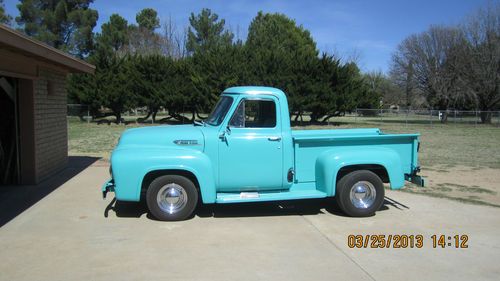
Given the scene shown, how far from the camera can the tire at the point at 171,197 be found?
6676mm

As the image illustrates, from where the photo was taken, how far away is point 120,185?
21.6 ft

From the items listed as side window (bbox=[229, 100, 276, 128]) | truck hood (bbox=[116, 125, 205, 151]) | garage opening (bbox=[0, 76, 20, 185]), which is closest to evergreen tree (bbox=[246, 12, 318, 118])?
garage opening (bbox=[0, 76, 20, 185])

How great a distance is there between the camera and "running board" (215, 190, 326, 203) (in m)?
6.79

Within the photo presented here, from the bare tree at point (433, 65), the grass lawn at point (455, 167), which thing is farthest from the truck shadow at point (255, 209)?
the bare tree at point (433, 65)

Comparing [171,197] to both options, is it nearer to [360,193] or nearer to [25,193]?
[360,193]

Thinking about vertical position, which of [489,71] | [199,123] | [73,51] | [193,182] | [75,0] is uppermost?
[75,0]

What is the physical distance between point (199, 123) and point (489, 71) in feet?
116

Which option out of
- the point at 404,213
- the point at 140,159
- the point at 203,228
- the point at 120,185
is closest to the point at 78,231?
the point at 120,185

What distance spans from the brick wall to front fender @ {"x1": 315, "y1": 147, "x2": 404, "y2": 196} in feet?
19.7

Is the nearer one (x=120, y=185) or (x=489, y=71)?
(x=120, y=185)

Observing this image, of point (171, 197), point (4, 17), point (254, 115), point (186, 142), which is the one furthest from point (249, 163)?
point (4, 17)

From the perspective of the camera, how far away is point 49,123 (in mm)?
10578

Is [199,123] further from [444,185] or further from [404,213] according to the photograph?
[444,185]
